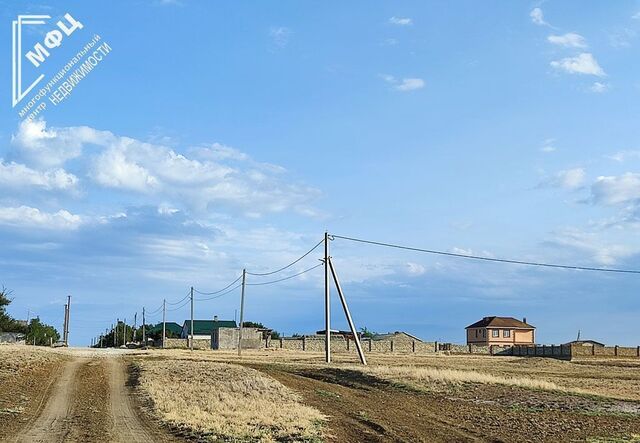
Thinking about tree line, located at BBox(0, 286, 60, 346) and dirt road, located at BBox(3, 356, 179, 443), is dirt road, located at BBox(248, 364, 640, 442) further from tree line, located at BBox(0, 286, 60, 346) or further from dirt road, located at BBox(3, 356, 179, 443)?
tree line, located at BBox(0, 286, 60, 346)

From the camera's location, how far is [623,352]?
308 feet

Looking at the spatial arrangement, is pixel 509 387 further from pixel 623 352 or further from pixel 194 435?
pixel 623 352

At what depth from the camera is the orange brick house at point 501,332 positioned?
12619 cm

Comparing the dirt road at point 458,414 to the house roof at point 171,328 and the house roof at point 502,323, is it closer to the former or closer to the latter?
the house roof at point 502,323

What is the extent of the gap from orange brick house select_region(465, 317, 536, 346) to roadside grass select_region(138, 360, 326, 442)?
98.8m

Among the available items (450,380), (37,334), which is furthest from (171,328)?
(450,380)

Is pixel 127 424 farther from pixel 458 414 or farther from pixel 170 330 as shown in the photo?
pixel 170 330

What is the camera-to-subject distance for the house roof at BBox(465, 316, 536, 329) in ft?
417

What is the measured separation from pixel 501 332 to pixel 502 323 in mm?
1808

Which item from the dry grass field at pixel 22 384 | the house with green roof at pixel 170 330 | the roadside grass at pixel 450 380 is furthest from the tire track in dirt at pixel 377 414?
the house with green roof at pixel 170 330

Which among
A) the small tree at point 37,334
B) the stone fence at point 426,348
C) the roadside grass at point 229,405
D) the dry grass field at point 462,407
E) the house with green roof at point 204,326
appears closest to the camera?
the roadside grass at point 229,405

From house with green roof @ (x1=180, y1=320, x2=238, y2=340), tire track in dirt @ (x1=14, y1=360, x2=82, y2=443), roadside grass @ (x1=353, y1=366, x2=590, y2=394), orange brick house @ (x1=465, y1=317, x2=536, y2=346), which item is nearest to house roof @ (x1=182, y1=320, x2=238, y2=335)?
house with green roof @ (x1=180, y1=320, x2=238, y2=340)

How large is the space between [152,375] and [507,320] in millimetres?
107199

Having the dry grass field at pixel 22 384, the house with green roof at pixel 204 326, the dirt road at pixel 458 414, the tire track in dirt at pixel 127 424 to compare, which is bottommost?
the dirt road at pixel 458 414
